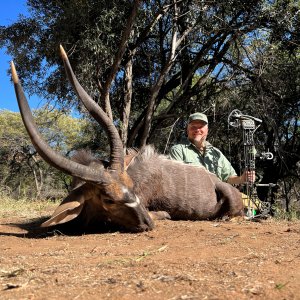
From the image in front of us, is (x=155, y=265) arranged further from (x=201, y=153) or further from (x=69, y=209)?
(x=201, y=153)

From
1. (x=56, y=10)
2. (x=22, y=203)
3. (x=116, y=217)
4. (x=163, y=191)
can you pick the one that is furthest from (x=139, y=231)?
(x=56, y=10)

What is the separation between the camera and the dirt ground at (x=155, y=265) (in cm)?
142

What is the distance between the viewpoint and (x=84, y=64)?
623cm

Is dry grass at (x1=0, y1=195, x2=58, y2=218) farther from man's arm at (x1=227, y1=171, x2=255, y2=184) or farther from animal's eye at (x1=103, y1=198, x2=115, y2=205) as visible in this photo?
man's arm at (x1=227, y1=171, x2=255, y2=184)

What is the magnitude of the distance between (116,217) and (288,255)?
137 centimetres

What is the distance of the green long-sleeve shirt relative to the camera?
432cm

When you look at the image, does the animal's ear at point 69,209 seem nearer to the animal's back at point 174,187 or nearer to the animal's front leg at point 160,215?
the animal's back at point 174,187

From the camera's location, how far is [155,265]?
178 centimetres

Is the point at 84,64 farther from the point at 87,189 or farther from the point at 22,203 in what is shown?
the point at 87,189

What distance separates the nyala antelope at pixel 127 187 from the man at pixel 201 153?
0.28 metres

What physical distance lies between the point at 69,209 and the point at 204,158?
1.88m

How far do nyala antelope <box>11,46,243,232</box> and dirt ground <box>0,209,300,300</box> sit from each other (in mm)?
197

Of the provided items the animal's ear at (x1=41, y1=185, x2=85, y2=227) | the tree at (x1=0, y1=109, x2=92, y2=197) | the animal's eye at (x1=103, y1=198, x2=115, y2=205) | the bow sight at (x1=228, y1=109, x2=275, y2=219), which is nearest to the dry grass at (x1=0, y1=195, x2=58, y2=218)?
the animal's ear at (x1=41, y1=185, x2=85, y2=227)

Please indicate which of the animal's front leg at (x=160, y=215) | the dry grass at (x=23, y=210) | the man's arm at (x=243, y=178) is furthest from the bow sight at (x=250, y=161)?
the dry grass at (x=23, y=210)
